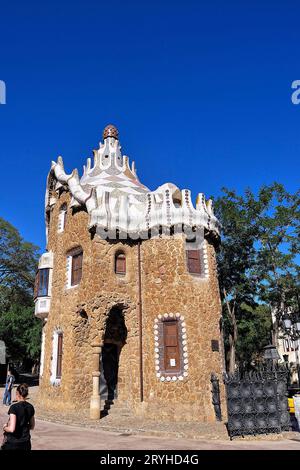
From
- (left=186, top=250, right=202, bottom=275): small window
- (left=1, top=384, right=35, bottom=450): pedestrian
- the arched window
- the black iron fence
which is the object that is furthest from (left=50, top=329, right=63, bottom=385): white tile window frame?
(left=1, top=384, right=35, bottom=450): pedestrian

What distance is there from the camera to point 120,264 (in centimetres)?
1507

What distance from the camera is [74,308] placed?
14594 mm

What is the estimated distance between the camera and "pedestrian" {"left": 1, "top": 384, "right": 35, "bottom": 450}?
14.9ft

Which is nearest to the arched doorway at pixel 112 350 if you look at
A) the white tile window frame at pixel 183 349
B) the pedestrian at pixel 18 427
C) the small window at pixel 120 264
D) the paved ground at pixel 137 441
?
the small window at pixel 120 264

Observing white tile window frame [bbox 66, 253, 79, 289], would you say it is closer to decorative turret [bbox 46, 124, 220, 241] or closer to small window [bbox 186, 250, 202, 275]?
decorative turret [bbox 46, 124, 220, 241]

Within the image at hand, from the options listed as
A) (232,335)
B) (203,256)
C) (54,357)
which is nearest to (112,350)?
(54,357)

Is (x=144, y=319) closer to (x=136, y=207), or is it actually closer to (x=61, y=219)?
(x=136, y=207)

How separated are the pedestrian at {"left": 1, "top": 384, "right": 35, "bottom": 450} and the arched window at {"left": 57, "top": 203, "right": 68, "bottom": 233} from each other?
42.2 ft

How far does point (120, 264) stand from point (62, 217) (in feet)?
13.9

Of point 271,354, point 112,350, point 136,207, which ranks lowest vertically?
point 271,354

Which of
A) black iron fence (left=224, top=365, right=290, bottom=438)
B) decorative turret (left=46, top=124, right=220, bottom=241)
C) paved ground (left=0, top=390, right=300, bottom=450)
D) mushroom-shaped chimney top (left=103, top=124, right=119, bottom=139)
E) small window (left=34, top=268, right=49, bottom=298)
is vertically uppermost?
mushroom-shaped chimney top (left=103, top=124, right=119, bottom=139)

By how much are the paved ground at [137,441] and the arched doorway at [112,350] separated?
436 centimetres

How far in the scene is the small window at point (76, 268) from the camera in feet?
50.5

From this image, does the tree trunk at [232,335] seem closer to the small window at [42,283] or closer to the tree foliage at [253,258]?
the tree foliage at [253,258]
